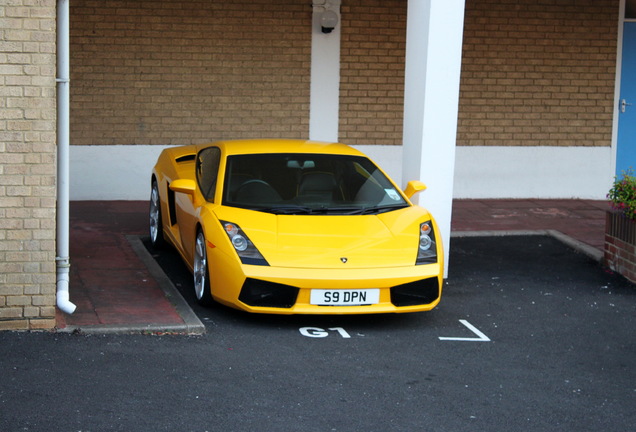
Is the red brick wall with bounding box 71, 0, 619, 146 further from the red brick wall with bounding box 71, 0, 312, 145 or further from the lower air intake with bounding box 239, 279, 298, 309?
the lower air intake with bounding box 239, 279, 298, 309

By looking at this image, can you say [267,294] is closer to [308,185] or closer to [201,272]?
[201,272]

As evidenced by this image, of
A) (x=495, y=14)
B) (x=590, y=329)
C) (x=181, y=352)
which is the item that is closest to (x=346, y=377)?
(x=181, y=352)

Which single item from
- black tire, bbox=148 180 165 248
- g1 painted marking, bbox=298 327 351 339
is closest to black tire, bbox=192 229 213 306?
g1 painted marking, bbox=298 327 351 339

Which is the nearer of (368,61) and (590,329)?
(590,329)

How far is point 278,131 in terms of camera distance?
1327 centimetres

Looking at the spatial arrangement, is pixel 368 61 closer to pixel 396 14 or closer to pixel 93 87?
pixel 396 14

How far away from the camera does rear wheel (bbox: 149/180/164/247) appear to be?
9766mm

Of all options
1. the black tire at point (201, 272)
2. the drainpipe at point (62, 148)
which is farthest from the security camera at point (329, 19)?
the drainpipe at point (62, 148)

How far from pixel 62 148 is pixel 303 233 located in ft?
6.02

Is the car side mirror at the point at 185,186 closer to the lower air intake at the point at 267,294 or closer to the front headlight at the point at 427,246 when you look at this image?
the lower air intake at the point at 267,294

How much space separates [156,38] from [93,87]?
40.7 inches

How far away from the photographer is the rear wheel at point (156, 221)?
9766 mm

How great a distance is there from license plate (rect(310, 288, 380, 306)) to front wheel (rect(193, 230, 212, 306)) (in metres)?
0.96

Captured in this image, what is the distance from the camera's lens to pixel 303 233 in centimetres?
730
